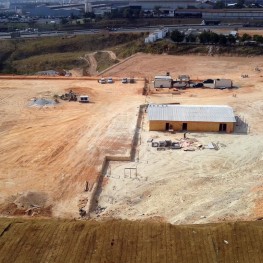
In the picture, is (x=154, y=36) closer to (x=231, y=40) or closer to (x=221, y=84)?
(x=231, y=40)

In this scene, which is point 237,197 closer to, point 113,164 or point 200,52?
point 113,164

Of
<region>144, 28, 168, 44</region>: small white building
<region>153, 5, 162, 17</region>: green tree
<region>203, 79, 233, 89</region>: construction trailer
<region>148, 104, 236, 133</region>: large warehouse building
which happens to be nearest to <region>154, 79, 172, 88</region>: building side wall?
<region>203, 79, 233, 89</region>: construction trailer

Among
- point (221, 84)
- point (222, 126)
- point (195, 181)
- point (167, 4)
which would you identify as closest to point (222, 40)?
point (221, 84)

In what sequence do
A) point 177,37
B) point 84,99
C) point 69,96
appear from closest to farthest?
point 84,99 < point 69,96 < point 177,37

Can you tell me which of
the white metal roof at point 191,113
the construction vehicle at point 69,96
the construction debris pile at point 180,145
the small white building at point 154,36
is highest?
the small white building at point 154,36

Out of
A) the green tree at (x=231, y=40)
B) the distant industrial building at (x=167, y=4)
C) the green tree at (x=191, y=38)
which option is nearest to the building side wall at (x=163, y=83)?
the green tree at (x=231, y=40)

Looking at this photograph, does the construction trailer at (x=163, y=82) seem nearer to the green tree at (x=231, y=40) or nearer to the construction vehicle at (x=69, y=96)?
the construction vehicle at (x=69, y=96)
